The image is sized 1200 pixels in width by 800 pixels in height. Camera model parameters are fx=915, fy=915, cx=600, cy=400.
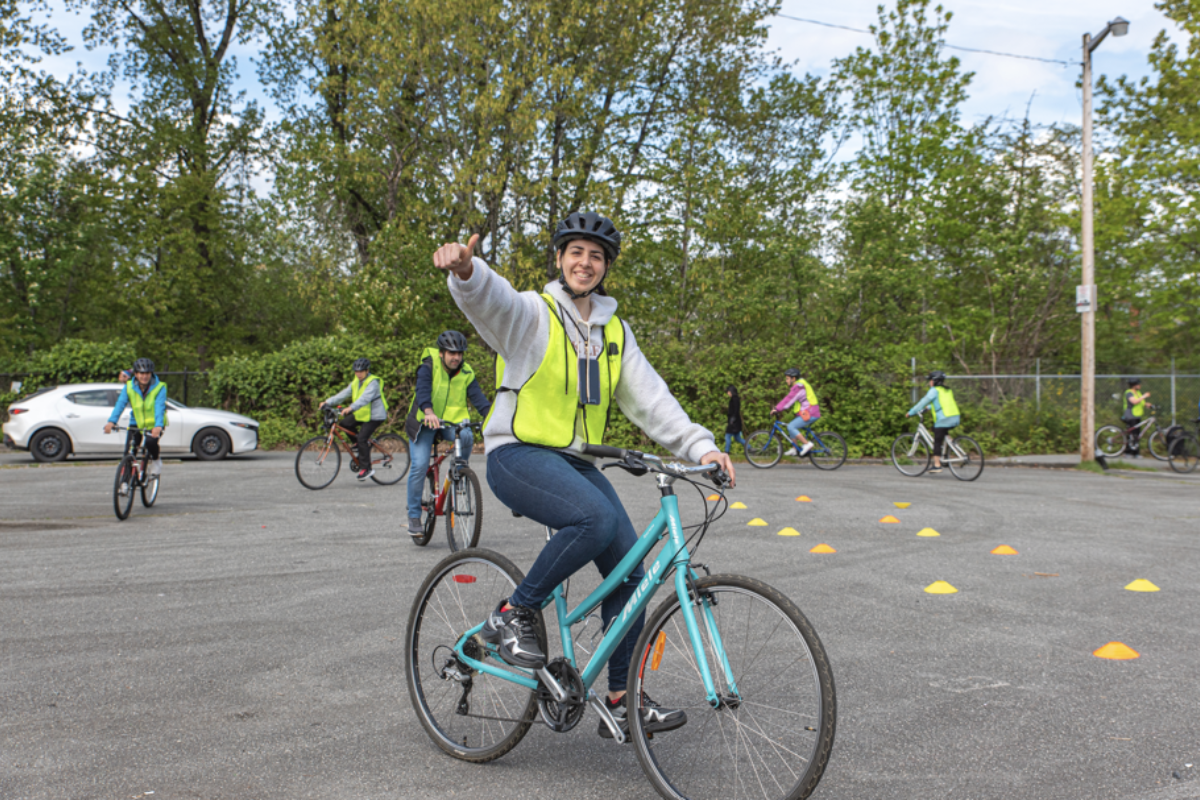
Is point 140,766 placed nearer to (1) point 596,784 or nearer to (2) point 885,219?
(1) point 596,784

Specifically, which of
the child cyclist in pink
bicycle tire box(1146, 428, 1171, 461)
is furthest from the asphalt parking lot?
bicycle tire box(1146, 428, 1171, 461)

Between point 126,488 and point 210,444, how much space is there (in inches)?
329

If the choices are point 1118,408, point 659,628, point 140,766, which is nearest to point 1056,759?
point 659,628

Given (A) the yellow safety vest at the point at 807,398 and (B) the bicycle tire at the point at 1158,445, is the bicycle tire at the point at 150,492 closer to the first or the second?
(A) the yellow safety vest at the point at 807,398

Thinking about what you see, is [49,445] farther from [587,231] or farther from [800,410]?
[587,231]

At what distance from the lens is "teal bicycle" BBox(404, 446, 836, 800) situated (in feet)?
8.46

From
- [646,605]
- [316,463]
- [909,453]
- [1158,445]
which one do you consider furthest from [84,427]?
[1158,445]

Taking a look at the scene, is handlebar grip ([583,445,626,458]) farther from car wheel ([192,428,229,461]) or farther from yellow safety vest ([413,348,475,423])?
car wheel ([192,428,229,461])

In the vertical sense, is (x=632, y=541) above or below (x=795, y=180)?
below

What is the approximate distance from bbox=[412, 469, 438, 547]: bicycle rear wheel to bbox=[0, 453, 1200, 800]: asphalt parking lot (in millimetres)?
178

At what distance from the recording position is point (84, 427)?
17.3 meters

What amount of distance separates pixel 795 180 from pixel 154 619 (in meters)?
26.8

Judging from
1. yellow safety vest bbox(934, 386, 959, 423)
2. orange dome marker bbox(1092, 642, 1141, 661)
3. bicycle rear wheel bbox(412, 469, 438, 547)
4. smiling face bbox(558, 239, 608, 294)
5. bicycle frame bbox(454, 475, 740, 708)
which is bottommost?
orange dome marker bbox(1092, 642, 1141, 661)

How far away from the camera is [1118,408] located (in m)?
22.2
